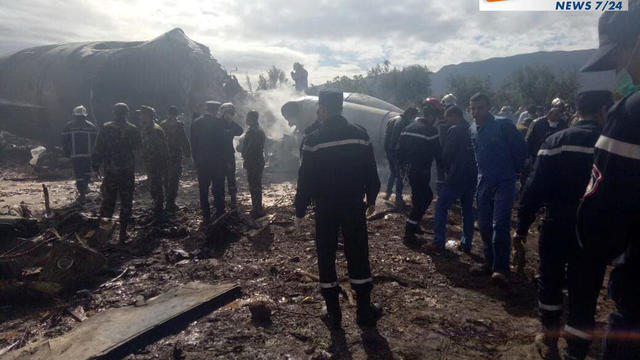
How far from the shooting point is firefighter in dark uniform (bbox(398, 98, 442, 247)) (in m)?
5.36

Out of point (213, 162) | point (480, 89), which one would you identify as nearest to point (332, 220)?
point (213, 162)

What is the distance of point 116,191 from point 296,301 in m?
3.88

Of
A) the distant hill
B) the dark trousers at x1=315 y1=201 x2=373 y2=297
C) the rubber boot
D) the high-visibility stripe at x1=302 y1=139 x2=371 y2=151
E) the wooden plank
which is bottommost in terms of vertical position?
the wooden plank

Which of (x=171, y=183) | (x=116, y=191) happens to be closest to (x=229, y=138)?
(x=171, y=183)

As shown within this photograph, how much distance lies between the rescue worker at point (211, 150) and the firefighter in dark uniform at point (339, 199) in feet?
11.6

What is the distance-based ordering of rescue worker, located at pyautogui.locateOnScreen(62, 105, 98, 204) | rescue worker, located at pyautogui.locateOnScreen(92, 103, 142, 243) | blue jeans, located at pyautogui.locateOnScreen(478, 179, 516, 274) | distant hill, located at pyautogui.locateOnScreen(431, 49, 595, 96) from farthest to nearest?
distant hill, located at pyautogui.locateOnScreen(431, 49, 595, 96) < rescue worker, located at pyautogui.locateOnScreen(62, 105, 98, 204) < rescue worker, located at pyautogui.locateOnScreen(92, 103, 142, 243) < blue jeans, located at pyautogui.locateOnScreen(478, 179, 516, 274)

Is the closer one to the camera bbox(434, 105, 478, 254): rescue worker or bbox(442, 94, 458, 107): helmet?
bbox(434, 105, 478, 254): rescue worker

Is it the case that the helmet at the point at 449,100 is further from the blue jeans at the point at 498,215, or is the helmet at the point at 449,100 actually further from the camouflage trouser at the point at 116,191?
the camouflage trouser at the point at 116,191

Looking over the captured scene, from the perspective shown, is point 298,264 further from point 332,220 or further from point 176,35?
point 176,35

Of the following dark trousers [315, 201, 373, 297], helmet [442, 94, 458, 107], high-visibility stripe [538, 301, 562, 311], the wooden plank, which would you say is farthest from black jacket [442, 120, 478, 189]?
the wooden plank

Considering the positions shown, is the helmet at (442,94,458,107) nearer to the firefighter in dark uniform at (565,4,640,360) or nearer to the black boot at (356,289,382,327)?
the black boot at (356,289,382,327)

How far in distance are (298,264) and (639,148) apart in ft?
12.9

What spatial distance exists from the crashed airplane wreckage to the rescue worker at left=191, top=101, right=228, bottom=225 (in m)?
13.4

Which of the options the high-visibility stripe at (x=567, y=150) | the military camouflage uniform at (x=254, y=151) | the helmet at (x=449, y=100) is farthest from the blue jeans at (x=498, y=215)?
the military camouflage uniform at (x=254, y=151)
